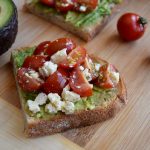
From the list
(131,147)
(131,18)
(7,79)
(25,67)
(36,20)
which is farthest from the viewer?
(36,20)

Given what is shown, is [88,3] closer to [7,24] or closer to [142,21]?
[142,21]

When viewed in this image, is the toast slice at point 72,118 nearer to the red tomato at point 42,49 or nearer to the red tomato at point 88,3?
the red tomato at point 42,49

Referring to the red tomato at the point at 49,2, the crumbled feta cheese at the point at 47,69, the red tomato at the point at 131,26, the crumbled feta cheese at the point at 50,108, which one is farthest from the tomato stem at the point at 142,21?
the crumbled feta cheese at the point at 50,108

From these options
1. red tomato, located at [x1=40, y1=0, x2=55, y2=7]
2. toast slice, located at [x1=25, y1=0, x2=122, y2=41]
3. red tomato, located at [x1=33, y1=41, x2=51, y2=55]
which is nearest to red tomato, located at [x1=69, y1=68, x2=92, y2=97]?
red tomato, located at [x1=33, y1=41, x2=51, y2=55]

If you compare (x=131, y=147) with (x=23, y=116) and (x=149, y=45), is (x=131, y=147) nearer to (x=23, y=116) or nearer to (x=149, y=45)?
(x=23, y=116)

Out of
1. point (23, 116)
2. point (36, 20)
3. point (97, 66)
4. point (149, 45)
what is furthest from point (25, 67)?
point (149, 45)
